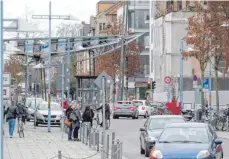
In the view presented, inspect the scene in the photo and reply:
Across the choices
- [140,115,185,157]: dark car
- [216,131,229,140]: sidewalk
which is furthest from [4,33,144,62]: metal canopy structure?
[140,115,185,157]: dark car

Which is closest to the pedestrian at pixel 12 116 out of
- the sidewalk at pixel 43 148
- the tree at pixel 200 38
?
the sidewalk at pixel 43 148

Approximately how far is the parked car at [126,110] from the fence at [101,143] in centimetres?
2988

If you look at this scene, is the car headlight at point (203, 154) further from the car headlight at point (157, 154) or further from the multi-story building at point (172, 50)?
the multi-story building at point (172, 50)

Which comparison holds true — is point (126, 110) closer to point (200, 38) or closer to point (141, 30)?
point (200, 38)

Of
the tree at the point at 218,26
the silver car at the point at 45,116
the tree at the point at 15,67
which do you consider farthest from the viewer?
the tree at the point at 15,67

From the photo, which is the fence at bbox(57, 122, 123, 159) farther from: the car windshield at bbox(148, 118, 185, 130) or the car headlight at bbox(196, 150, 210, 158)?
the car headlight at bbox(196, 150, 210, 158)

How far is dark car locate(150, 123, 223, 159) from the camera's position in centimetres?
1948

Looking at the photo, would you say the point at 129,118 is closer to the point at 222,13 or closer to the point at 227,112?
the point at 222,13

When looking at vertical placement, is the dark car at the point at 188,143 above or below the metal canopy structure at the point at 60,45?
below

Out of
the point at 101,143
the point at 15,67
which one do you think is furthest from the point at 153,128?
the point at 15,67

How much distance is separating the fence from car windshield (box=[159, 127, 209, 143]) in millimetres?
1182

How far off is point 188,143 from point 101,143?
30.9ft

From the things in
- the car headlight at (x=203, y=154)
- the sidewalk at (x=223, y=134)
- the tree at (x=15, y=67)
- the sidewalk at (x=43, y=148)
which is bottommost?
the sidewalk at (x=223, y=134)

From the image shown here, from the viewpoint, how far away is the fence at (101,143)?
20.8 m
